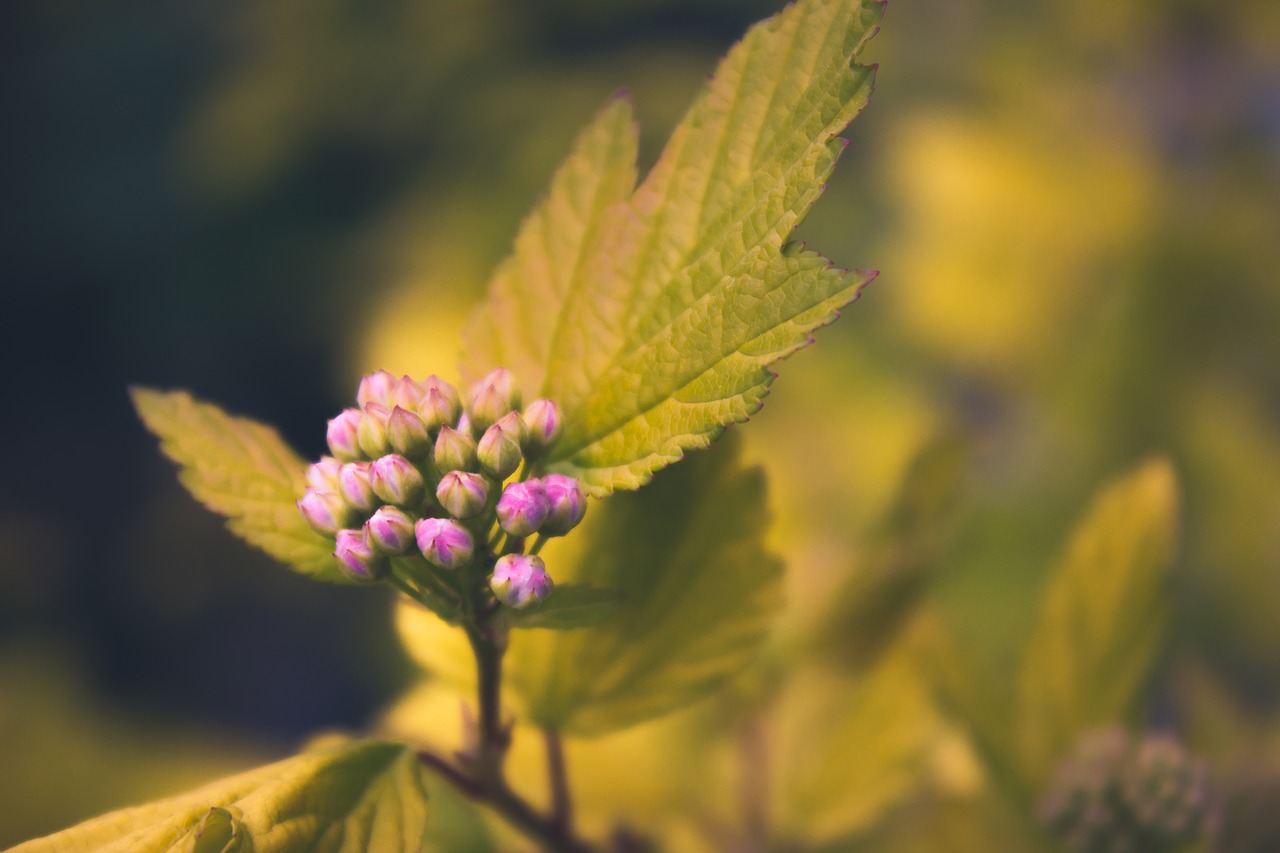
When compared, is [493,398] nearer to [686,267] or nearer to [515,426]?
[515,426]

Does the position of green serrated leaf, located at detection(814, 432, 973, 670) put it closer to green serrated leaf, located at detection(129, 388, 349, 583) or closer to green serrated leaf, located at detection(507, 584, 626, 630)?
green serrated leaf, located at detection(507, 584, 626, 630)

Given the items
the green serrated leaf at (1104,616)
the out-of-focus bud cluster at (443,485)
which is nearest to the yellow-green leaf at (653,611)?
the out-of-focus bud cluster at (443,485)

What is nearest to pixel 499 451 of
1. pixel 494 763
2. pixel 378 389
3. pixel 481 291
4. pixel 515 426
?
pixel 515 426

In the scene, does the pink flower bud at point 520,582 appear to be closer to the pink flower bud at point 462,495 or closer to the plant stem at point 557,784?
the pink flower bud at point 462,495

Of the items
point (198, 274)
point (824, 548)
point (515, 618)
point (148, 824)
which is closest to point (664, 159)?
point (515, 618)

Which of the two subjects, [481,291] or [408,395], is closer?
[408,395]

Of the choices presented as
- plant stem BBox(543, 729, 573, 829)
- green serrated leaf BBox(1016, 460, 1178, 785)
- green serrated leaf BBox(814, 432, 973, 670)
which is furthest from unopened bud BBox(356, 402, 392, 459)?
green serrated leaf BBox(1016, 460, 1178, 785)
